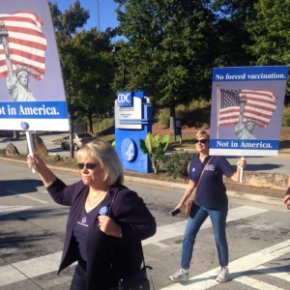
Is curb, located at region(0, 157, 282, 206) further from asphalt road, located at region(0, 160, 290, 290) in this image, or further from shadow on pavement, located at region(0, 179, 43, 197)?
shadow on pavement, located at region(0, 179, 43, 197)

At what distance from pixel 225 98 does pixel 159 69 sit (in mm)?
30155

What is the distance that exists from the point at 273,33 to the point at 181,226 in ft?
79.0

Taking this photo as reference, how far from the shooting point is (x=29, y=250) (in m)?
7.09

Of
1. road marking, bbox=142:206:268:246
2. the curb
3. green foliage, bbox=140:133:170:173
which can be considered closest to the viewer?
road marking, bbox=142:206:268:246

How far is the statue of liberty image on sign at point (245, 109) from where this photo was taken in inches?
254

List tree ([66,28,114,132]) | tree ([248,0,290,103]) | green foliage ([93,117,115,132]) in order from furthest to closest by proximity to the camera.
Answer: green foliage ([93,117,115,132]) < tree ([248,0,290,103]) < tree ([66,28,114,132])

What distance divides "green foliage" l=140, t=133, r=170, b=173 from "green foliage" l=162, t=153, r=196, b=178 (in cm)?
64

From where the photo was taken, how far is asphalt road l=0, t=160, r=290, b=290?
5730 mm

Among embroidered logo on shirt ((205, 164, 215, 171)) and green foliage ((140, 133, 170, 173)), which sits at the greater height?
embroidered logo on shirt ((205, 164, 215, 171))

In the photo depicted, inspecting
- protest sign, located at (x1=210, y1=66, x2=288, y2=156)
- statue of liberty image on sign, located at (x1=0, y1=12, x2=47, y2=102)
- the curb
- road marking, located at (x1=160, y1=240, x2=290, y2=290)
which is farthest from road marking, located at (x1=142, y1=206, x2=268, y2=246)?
statue of liberty image on sign, located at (x1=0, y1=12, x2=47, y2=102)

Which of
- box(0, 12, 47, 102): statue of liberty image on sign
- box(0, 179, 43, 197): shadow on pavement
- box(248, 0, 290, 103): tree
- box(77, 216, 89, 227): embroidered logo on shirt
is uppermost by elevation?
box(248, 0, 290, 103): tree

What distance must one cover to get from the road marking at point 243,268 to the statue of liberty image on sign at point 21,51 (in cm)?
318

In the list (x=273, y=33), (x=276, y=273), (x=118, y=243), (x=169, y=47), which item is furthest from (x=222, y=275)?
(x=169, y=47)

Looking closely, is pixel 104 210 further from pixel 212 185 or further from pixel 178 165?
pixel 178 165
